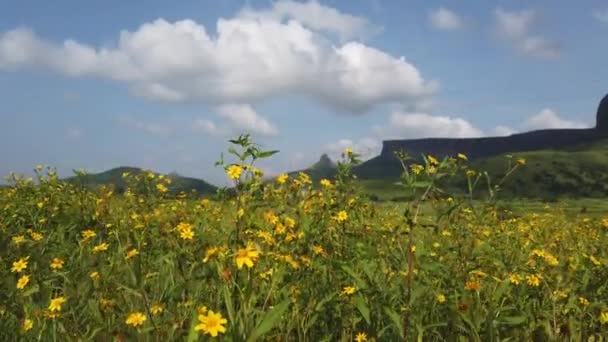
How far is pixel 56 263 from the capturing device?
16.9ft

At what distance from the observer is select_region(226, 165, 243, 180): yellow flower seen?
12.5ft

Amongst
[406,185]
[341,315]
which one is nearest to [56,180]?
[341,315]

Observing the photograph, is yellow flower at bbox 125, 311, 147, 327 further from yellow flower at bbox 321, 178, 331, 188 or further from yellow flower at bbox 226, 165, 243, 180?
yellow flower at bbox 321, 178, 331, 188

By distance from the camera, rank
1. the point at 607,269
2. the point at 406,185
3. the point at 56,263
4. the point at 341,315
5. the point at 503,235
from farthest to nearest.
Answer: the point at 503,235 < the point at 607,269 < the point at 56,263 < the point at 341,315 < the point at 406,185

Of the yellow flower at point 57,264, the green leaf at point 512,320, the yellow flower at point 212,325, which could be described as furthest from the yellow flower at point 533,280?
the yellow flower at point 57,264

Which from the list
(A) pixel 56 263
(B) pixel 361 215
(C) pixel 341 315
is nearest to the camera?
(C) pixel 341 315

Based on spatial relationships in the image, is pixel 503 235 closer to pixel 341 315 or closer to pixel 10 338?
pixel 341 315

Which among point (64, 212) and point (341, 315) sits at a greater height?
point (64, 212)

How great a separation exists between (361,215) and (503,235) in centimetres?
278

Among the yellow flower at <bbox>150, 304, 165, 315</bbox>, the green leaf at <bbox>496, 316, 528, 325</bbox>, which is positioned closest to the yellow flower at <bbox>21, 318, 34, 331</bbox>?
the yellow flower at <bbox>150, 304, 165, 315</bbox>

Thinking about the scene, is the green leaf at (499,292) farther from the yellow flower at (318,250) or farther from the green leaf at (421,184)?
the yellow flower at (318,250)

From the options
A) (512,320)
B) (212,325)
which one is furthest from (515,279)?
(212,325)

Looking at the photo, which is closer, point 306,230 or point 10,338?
point 10,338

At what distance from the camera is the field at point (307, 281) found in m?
3.87
